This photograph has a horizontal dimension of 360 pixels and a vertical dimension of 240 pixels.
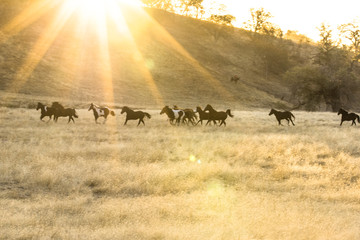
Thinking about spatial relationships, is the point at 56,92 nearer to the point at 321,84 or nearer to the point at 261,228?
the point at 321,84

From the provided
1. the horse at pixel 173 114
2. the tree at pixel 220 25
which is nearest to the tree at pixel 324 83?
the horse at pixel 173 114

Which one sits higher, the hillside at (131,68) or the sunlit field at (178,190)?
the hillside at (131,68)

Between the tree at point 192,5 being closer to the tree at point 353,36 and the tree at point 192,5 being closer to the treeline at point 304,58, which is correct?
the treeline at point 304,58

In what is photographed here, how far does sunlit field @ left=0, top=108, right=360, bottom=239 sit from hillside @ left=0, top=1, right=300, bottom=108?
29309 millimetres

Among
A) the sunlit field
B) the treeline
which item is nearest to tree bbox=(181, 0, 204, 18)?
the treeline

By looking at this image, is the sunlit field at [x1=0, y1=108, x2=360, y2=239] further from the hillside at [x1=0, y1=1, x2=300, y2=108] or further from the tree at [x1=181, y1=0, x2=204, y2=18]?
the tree at [x1=181, y1=0, x2=204, y2=18]

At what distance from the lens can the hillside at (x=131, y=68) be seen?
53.4 m

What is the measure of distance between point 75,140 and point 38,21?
70.6 metres

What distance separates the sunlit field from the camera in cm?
634

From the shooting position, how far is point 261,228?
646 centimetres

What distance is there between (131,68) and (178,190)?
62.9 m

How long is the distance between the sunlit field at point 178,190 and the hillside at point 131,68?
29.3m

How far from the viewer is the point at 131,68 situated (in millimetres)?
70250

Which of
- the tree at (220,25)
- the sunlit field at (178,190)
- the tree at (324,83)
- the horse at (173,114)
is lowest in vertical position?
the sunlit field at (178,190)
